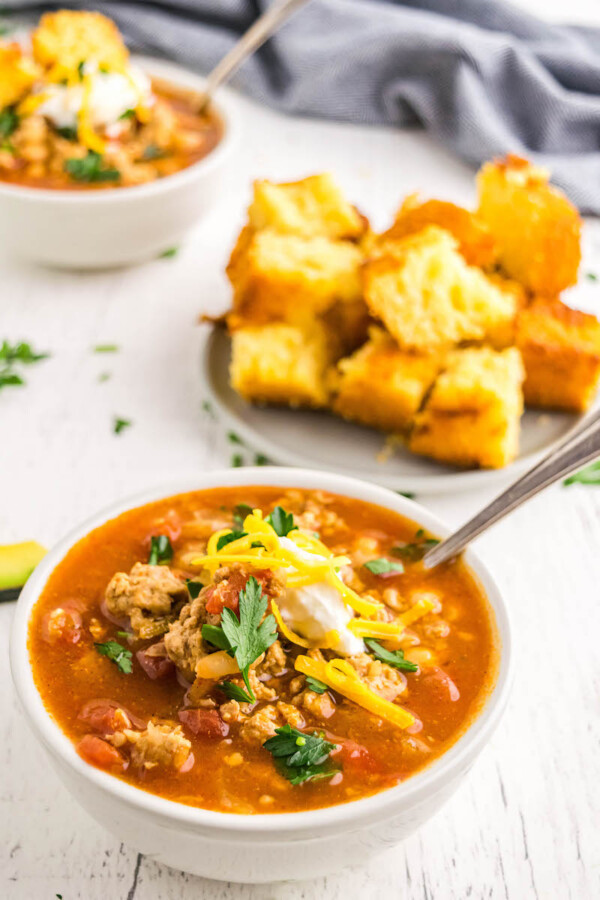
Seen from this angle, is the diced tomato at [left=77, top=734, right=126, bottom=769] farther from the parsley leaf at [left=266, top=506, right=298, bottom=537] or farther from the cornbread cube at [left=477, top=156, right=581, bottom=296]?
the cornbread cube at [left=477, top=156, right=581, bottom=296]

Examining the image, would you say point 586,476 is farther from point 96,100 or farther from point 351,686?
point 96,100

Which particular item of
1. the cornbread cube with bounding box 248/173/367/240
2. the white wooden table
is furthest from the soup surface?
the cornbread cube with bounding box 248/173/367/240

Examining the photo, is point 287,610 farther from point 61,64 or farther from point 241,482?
point 61,64

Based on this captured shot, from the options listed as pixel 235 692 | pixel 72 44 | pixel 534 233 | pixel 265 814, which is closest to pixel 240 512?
pixel 235 692

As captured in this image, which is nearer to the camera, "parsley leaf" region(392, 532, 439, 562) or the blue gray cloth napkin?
"parsley leaf" region(392, 532, 439, 562)

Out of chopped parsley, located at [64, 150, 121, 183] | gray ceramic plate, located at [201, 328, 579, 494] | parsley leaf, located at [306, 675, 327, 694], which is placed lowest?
gray ceramic plate, located at [201, 328, 579, 494]

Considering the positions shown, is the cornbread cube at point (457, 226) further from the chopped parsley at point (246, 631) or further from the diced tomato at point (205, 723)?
the diced tomato at point (205, 723)

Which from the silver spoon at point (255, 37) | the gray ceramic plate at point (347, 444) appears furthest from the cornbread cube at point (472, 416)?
the silver spoon at point (255, 37)
